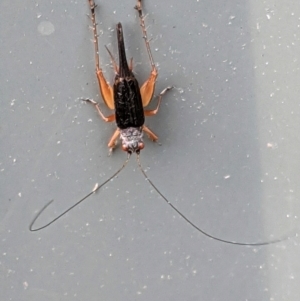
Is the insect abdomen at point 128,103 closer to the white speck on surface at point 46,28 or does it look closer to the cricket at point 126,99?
the cricket at point 126,99

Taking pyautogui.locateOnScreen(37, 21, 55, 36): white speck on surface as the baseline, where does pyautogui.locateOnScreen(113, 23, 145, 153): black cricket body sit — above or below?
below

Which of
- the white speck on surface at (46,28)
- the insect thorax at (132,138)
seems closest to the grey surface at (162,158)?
the white speck on surface at (46,28)

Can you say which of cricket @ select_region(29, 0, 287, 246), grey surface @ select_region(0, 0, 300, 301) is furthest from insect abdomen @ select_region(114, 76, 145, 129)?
grey surface @ select_region(0, 0, 300, 301)

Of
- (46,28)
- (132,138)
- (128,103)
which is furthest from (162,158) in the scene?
(46,28)

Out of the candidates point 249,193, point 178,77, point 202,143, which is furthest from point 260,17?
point 249,193

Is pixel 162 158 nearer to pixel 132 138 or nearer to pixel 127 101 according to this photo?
pixel 132 138

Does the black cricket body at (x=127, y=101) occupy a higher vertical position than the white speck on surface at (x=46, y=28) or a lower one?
lower

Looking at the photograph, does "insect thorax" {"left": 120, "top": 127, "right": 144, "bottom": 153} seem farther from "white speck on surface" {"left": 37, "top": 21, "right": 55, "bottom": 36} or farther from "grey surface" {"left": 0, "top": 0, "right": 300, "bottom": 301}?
"white speck on surface" {"left": 37, "top": 21, "right": 55, "bottom": 36}
